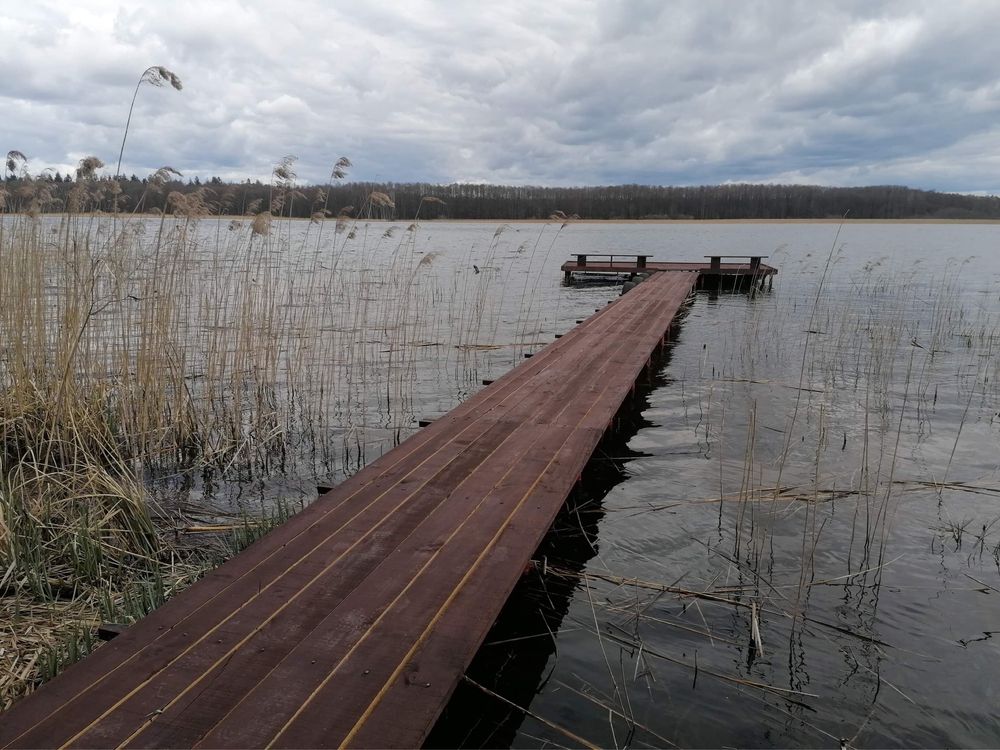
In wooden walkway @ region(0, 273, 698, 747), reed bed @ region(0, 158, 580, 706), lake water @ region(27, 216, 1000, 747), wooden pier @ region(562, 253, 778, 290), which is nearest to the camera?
wooden walkway @ region(0, 273, 698, 747)

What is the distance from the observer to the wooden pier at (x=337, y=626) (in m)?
2.08

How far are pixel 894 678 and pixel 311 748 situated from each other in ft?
8.60

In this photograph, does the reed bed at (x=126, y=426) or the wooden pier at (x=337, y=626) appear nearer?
the wooden pier at (x=337, y=626)

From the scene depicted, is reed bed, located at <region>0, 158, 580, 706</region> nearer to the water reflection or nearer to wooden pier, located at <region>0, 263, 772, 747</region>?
→ wooden pier, located at <region>0, 263, 772, 747</region>

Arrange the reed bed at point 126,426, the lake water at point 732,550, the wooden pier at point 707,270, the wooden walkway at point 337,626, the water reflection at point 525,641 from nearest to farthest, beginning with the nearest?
the wooden walkway at point 337,626
the water reflection at point 525,641
the lake water at point 732,550
the reed bed at point 126,426
the wooden pier at point 707,270

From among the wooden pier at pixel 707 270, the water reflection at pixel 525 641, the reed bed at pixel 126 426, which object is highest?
the wooden pier at pixel 707 270

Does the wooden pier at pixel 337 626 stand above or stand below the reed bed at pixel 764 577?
above

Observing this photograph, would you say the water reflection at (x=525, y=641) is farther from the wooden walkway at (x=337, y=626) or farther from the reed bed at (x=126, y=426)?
the reed bed at (x=126, y=426)

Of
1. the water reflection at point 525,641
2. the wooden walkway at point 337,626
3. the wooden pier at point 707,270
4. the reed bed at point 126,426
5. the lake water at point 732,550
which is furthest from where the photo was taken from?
the wooden pier at point 707,270

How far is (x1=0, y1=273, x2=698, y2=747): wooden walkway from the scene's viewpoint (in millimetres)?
2076

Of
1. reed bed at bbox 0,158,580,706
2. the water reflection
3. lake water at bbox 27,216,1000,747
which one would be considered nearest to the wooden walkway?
the water reflection

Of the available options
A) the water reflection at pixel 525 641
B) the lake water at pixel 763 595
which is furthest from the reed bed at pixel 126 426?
the lake water at pixel 763 595

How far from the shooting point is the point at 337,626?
2.60 meters

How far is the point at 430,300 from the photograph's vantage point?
1698 cm
